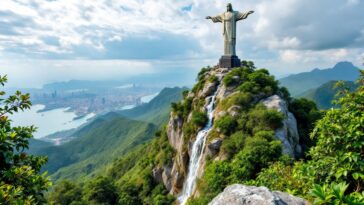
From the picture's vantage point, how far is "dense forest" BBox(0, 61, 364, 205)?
6.80 meters

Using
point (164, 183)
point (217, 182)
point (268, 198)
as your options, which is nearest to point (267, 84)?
point (217, 182)

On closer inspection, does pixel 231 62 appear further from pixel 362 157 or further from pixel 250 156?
pixel 362 157

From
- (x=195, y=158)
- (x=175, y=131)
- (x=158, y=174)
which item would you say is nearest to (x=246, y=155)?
(x=195, y=158)

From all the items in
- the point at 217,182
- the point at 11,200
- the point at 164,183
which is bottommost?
the point at 164,183

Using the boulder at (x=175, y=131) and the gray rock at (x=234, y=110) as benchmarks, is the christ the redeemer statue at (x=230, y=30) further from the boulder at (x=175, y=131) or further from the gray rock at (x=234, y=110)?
the gray rock at (x=234, y=110)

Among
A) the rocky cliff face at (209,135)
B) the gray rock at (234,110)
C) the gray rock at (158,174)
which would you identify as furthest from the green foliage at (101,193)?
the gray rock at (234,110)

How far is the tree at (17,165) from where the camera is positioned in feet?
21.3

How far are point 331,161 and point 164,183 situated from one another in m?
30.0

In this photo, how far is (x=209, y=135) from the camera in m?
25.9

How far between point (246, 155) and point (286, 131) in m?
6.59

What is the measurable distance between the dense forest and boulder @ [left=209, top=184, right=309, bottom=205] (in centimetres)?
62

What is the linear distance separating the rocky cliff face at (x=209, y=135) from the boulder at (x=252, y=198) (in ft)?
48.6

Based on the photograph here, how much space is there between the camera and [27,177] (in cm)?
673

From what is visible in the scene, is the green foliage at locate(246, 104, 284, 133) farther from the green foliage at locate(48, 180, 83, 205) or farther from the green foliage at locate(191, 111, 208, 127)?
the green foliage at locate(48, 180, 83, 205)
